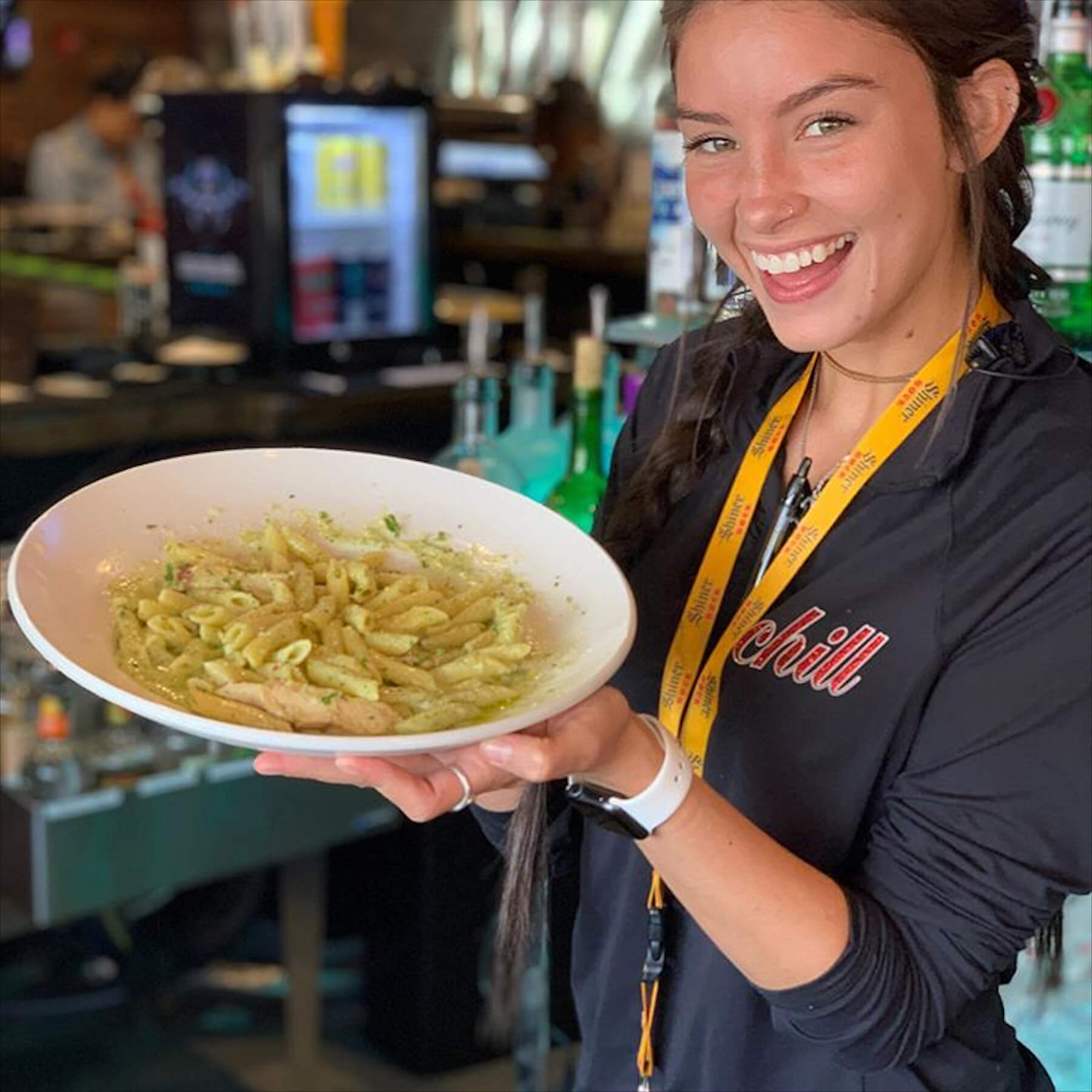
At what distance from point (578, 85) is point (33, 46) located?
3843 millimetres

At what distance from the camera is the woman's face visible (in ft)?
3.88

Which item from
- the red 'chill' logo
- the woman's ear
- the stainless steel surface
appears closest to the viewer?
the woman's ear

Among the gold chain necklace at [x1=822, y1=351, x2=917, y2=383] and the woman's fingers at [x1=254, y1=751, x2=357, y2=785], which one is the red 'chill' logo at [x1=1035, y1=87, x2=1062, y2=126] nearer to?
the gold chain necklace at [x1=822, y1=351, x2=917, y2=383]

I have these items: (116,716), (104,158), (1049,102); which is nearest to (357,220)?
(116,716)

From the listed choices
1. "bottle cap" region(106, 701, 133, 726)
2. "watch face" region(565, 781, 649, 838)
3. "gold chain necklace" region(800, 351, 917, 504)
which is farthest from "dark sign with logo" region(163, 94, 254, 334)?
"watch face" region(565, 781, 649, 838)

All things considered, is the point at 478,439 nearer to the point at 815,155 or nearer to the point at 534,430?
the point at 534,430

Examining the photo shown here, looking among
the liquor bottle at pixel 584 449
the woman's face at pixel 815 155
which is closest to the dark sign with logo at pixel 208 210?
the liquor bottle at pixel 584 449

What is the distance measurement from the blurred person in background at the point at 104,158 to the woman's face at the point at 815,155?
24.5ft

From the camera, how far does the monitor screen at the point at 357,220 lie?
475cm

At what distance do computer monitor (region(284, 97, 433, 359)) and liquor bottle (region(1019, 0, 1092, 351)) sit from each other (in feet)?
10.1

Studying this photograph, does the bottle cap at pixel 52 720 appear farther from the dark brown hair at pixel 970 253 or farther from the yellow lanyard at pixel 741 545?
the yellow lanyard at pixel 741 545

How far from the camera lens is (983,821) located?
46.6 inches

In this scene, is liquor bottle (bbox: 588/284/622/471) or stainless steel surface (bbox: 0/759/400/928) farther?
stainless steel surface (bbox: 0/759/400/928)

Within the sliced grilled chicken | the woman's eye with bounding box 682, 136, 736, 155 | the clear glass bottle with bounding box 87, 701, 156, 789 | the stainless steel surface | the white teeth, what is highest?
the woman's eye with bounding box 682, 136, 736, 155
